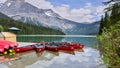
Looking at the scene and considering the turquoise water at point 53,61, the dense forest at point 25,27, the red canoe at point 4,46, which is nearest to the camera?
the turquoise water at point 53,61

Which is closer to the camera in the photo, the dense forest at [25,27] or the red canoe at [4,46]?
the red canoe at [4,46]

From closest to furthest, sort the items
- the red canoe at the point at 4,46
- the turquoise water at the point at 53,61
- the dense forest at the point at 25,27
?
the turquoise water at the point at 53,61
the red canoe at the point at 4,46
the dense forest at the point at 25,27

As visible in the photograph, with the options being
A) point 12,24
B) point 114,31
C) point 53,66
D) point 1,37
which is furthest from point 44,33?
point 114,31

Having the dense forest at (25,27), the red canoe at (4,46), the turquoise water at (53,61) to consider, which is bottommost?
the dense forest at (25,27)

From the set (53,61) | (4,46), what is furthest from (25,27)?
(53,61)

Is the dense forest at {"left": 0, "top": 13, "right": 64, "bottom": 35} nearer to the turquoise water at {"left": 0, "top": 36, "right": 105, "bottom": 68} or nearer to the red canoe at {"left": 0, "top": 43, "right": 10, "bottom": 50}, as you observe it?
the red canoe at {"left": 0, "top": 43, "right": 10, "bottom": 50}

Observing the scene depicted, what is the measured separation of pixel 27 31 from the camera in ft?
368

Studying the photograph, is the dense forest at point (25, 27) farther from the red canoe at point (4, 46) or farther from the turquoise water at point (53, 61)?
the turquoise water at point (53, 61)

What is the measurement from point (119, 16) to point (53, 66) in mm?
6464

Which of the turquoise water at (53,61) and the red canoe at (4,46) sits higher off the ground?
the red canoe at (4,46)

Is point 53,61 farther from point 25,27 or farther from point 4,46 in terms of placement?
point 25,27

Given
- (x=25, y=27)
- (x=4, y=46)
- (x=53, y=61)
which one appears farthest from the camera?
(x=25, y=27)

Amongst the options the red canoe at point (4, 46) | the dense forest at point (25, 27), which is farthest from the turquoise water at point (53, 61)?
the dense forest at point (25, 27)

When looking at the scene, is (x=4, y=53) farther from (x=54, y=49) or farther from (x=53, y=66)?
(x=53, y=66)
